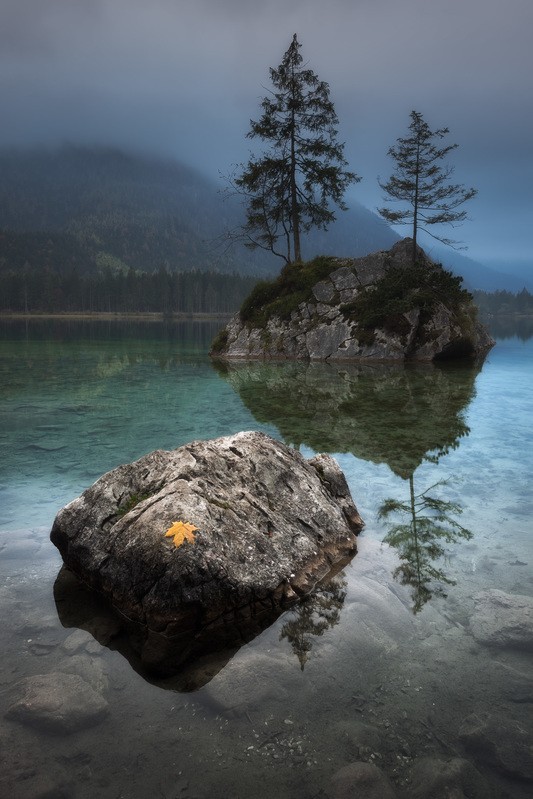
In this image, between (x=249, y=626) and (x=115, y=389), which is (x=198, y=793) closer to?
(x=249, y=626)

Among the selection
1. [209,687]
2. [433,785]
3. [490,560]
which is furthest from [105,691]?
[490,560]

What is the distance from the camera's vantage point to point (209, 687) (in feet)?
14.6

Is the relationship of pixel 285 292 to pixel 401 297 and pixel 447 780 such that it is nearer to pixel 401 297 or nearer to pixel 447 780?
pixel 401 297

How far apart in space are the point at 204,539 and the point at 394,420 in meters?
10.7

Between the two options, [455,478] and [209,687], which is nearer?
[209,687]

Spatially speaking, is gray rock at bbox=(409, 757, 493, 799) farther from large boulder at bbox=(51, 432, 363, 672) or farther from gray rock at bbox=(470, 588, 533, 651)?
large boulder at bbox=(51, 432, 363, 672)

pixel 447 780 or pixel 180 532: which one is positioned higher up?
pixel 180 532

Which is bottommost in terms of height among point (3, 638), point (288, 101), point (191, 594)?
point (3, 638)

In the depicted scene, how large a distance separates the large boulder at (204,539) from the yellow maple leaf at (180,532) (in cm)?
1

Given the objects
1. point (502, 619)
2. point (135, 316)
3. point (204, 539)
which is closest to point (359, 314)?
point (502, 619)

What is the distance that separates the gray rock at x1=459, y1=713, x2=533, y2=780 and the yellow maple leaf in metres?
2.96

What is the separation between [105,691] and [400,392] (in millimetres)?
17257

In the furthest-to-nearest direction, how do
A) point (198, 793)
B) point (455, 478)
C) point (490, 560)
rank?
point (455, 478), point (490, 560), point (198, 793)

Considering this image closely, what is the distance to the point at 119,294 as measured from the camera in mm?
163375
